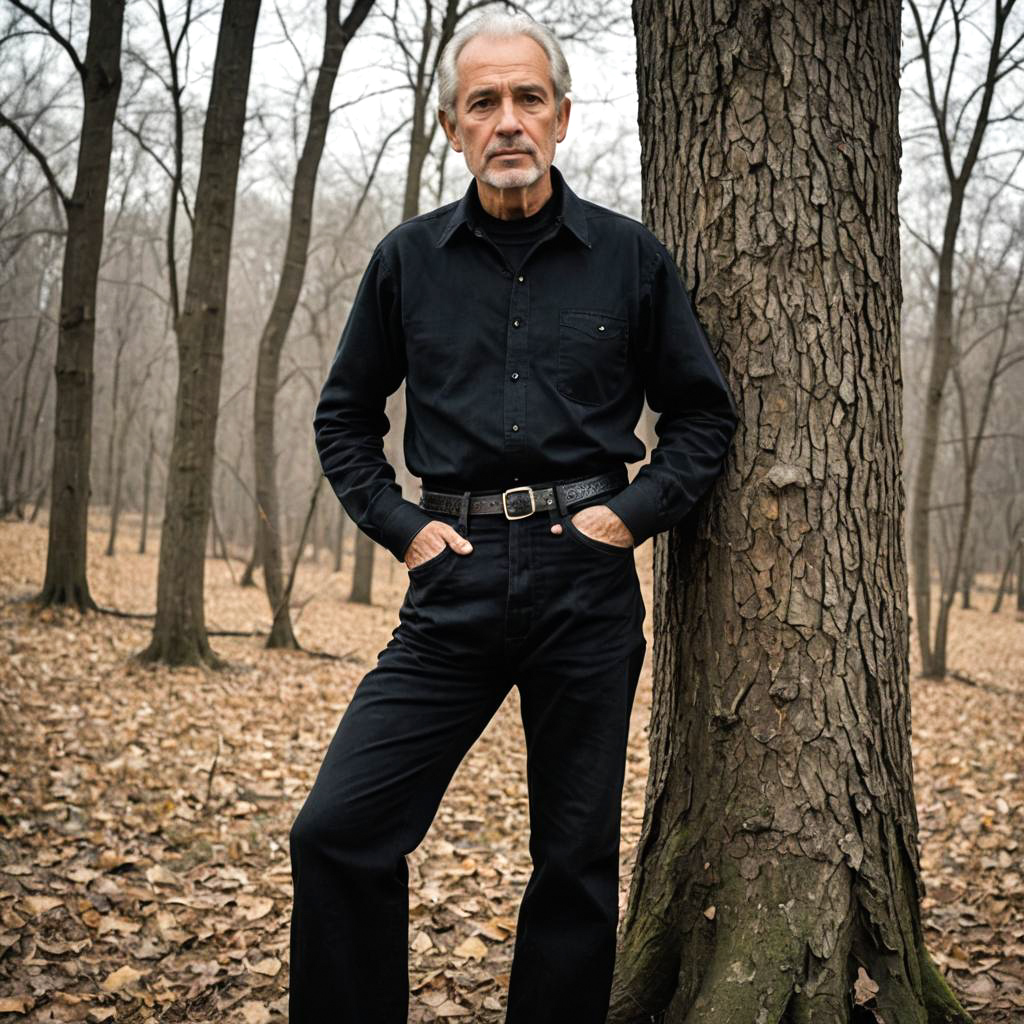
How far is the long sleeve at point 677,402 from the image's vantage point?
7.59 ft

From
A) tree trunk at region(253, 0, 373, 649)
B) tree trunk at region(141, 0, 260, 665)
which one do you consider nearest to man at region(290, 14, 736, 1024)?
tree trunk at region(141, 0, 260, 665)

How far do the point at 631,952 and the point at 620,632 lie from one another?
1073 mm

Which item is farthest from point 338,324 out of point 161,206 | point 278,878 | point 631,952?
point 631,952

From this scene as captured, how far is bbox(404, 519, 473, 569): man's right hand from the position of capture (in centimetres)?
226

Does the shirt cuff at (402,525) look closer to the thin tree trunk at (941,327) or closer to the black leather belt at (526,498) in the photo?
the black leather belt at (526,498)

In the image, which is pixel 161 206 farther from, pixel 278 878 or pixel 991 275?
pixel 278 878

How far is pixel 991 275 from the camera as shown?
13953mm

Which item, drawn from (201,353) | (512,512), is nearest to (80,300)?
(201,353)

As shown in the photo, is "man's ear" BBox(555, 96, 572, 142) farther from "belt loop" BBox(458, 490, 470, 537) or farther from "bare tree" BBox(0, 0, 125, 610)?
"bare tree" BBox(0, 0, 125, 610)

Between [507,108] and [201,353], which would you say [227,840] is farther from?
[201,353]

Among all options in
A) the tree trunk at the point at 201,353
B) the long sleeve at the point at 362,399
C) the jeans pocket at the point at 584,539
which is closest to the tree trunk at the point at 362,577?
the tree trunk at the point at 201,353

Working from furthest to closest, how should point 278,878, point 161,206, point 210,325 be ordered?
point 161,206, point 210,325, point 278,878

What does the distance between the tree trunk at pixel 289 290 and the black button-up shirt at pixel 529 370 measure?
8.25m

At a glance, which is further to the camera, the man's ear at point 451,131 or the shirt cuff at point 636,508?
the man's ear at point 451,131
